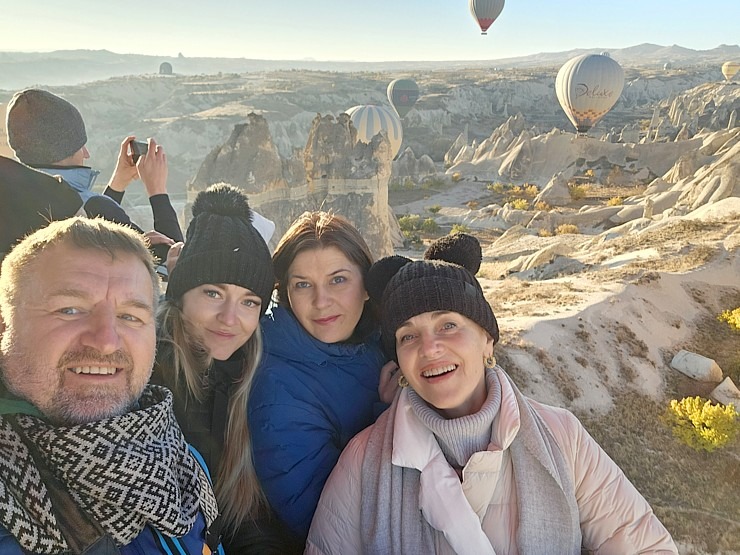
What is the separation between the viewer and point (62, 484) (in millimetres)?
1203

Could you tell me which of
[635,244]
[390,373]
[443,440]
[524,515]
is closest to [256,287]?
[390,373]

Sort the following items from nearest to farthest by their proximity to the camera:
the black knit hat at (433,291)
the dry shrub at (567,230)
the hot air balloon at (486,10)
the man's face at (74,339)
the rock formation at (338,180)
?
the man's face at (74,339)
the black knit hat at (433,291)
the rock formation at (338,180)
the dry shrub at (567,230)
the hot air balloon at (486,10)

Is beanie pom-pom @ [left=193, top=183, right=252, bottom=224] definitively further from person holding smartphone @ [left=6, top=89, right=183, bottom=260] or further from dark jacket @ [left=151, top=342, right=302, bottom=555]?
dark jacket @ [left=151, top=342, right=302, bottom=555]

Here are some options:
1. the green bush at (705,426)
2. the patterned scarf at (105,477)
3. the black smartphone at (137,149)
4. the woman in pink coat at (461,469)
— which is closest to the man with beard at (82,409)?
the patterned scarf at (105,477)

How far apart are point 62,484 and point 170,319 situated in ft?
2.84

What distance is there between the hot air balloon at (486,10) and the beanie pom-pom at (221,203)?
1421 inches

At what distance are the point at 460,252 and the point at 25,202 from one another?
1666 millimetres

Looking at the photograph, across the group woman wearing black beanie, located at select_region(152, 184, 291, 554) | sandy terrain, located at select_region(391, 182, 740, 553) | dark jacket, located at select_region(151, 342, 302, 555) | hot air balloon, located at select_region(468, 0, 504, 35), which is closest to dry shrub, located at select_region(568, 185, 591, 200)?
sandy terrain, located at select_region(391, 182, 740, 553)

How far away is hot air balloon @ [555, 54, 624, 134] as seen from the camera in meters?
27.9

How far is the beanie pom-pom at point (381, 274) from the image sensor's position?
2135 mm

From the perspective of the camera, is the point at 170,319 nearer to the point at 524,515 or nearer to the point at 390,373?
the point at 390,373

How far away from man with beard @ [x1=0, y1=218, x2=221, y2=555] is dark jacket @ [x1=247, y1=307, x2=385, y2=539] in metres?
0.56

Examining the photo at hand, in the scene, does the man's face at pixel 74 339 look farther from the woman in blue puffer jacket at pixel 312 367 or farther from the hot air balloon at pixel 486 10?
the hot air balloon at pixel 486 10

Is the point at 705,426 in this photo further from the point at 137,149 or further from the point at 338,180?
the point at 338,180
